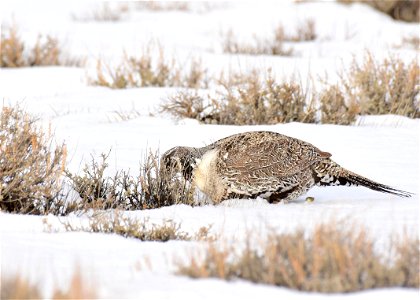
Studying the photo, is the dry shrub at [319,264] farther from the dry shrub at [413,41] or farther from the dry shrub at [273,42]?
the dry shrub at [413,41]

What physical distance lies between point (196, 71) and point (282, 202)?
5.83m

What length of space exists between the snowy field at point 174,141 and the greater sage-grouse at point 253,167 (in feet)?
0.39

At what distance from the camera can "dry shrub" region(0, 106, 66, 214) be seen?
5.57 metres

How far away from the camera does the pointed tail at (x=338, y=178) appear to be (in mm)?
6109

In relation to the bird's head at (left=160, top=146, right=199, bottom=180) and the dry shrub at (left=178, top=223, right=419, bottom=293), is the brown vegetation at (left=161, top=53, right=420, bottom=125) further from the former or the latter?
the dry shrub at (left=178, top=223, right=419, bottom=293)

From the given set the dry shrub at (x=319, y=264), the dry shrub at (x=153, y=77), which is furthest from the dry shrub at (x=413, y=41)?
the dry shrub at (x=319, y=264)

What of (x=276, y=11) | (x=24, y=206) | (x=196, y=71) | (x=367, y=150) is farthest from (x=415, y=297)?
(x=276, y=11)

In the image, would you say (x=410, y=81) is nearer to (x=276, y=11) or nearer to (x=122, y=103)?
(x=122, y=103)

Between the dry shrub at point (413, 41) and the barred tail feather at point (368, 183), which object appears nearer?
the barred tail feather at point (368, 183)

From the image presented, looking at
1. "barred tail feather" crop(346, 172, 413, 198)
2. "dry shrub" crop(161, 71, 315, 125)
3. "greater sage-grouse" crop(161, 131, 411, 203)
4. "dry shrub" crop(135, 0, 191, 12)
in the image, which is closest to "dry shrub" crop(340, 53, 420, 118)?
"dry shrub" crop(161, 71, 315, 125)

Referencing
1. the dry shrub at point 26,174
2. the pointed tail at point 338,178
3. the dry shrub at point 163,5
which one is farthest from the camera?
the dry shrub at point 163,5

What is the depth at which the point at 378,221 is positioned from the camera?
509 cm

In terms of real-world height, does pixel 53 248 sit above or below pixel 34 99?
above

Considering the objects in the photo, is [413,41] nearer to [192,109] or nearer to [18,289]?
[192,109]
